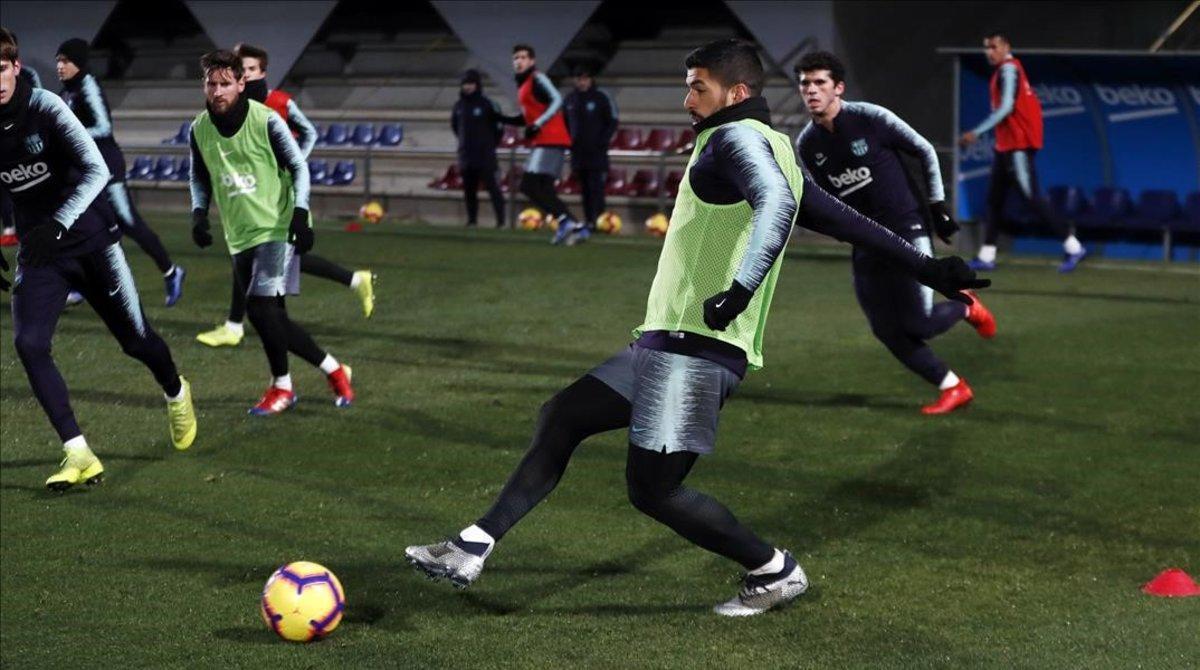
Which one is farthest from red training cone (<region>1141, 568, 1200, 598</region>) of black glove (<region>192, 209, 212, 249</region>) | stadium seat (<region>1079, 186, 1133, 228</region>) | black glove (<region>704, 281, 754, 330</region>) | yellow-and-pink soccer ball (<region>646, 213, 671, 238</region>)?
yellow-and-pink soccer ball (<region>646, 213, 671, 238</region>)

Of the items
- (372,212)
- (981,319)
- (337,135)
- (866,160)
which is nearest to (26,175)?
(866,160)

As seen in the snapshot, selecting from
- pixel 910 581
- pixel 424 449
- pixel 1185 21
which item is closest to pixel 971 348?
pixel 424 449

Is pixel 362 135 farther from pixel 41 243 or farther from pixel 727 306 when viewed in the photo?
pixel 727 306

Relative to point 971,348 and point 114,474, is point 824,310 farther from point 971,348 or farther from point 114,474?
point 114,474

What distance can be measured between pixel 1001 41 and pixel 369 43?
746 inches

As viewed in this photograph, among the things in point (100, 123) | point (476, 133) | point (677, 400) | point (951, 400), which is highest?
point (677, 400)

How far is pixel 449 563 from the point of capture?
230 inches

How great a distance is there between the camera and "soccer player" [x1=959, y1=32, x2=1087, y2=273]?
16906mm

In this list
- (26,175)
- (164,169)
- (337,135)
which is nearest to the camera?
(26,175)

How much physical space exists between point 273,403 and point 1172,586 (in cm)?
567

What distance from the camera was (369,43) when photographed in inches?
1314

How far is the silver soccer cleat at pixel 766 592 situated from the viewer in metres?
6.18

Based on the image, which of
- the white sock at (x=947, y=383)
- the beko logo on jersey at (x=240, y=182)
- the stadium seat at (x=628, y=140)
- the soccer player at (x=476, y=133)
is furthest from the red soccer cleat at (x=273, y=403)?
the stadium seat at (x=628, y=140)

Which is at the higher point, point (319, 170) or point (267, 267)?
point (267, 267)
